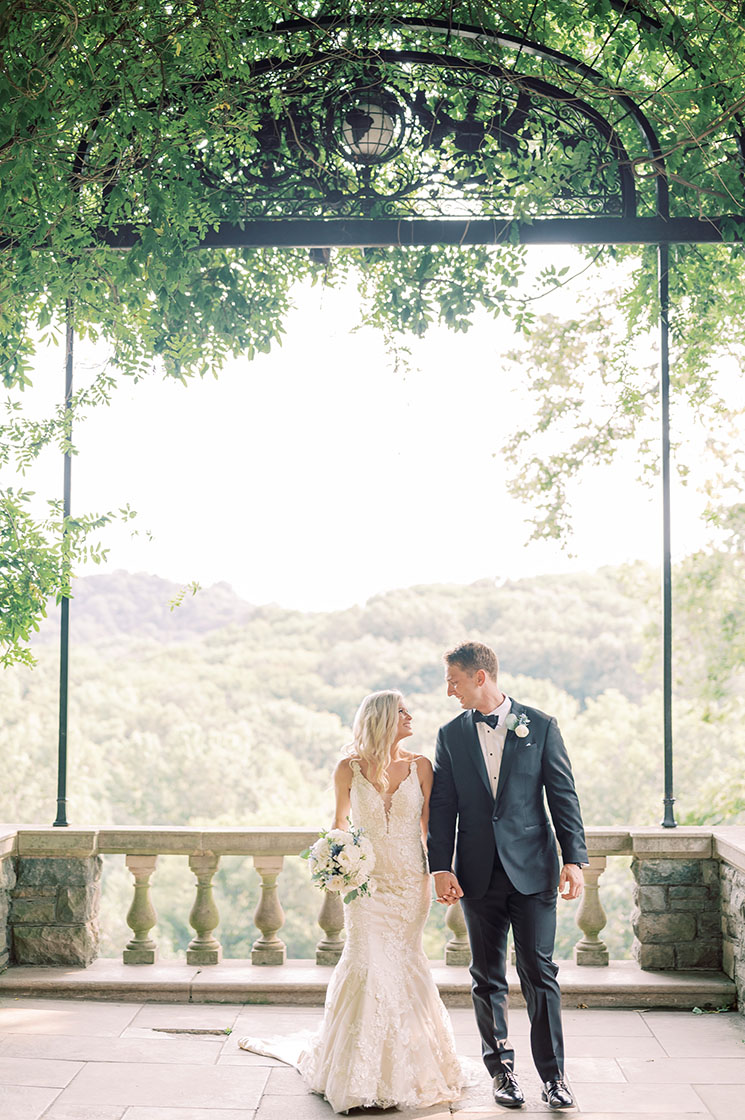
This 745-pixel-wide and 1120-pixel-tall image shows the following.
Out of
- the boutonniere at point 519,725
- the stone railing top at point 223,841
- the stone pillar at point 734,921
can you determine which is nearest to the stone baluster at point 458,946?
the stone railing top at point 223,841

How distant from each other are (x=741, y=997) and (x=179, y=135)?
3.98 meters

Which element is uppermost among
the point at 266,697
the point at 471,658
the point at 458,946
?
the point at 471,658

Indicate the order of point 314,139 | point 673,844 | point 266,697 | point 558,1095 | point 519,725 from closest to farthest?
point 558,1095 < point 519,725 < point 314,139 < point 673,844 < point 266,697

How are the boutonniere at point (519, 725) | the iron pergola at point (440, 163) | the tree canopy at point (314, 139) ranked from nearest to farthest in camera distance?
the boutonniere at point (519, 725)
the tree canopy at point (314, 139)
the iron pergola at point (440, 163)

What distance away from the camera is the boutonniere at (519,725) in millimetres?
3447

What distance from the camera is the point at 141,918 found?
4832mm

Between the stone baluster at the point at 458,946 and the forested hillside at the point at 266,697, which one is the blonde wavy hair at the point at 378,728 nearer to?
the stone baluster at the point at 458,946

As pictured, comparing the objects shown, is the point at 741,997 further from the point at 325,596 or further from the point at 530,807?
the point at 325,596

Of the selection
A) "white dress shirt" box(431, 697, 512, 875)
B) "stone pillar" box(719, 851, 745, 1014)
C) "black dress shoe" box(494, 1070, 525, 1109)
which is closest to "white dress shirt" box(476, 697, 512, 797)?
"white dress shirt" box(431, 697, 512, 875)

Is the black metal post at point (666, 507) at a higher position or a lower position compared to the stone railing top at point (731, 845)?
higher

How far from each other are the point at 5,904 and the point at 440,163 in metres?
3.60

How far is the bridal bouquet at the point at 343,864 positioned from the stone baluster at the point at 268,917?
4.01 ft

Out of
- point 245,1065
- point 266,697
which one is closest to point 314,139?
point 245,1065

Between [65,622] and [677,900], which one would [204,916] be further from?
[677,900]
